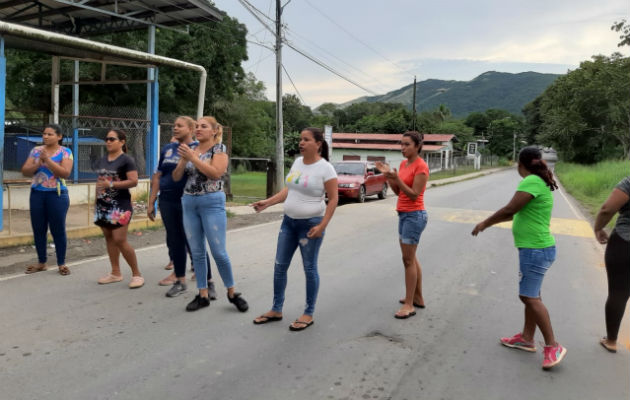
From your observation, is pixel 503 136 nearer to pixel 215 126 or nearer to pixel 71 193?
pixel 71 193

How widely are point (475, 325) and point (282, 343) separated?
1908mm

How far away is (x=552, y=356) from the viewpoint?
151 inches

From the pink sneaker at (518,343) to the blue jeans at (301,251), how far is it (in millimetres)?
1704

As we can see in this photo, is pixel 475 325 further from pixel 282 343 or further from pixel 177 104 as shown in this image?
pixel 177 104

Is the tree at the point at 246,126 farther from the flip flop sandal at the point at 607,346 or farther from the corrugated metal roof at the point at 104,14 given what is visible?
the flip flop sandal at the point at 607,346

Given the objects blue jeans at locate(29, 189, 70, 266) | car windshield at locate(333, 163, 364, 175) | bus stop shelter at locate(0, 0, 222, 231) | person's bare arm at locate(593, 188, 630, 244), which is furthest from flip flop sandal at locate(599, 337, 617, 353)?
car windshield at locate(333, 163, 364, 175)

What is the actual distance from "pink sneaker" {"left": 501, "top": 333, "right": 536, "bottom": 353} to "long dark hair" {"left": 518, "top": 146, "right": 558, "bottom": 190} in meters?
1.31

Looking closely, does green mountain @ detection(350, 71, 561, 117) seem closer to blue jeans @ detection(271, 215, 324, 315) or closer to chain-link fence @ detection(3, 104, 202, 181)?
chain-link fence @ detection(3, 104, 202, 181)

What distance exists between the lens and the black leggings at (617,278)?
3957mm

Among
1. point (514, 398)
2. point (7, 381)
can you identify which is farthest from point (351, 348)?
point (7, 381)

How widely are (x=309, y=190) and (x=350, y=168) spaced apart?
14.5m

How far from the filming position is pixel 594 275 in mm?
7031

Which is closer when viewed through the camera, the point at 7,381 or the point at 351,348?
the point at 7,381

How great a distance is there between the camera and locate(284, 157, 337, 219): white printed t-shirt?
169 inches
